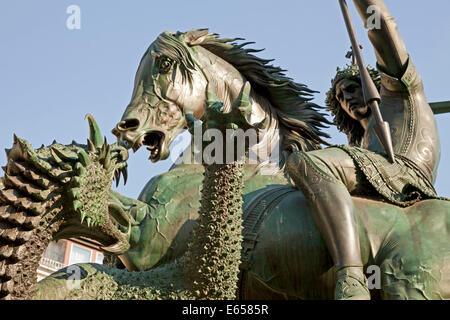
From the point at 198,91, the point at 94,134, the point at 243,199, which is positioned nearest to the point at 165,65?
the point at 198,91

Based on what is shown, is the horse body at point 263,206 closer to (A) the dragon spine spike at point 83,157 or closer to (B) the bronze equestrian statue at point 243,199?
(B) the bronze equestrian statue at point 243,199

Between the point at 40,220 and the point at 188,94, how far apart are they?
1824 millimetres

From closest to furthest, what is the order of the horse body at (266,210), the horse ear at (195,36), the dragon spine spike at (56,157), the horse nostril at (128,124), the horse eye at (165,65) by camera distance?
the dragon spine spike at (56,157) → the horse body at (266,210) → the horse nostril at (128,124) → the horse eye at (165,65) → the horse ear at (195,36)

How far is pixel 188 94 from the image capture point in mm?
5586

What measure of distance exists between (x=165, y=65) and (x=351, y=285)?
211 centimetres

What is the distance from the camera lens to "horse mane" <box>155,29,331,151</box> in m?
5.68

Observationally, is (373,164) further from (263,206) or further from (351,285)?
(351,285)

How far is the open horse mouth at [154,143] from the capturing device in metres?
5.50

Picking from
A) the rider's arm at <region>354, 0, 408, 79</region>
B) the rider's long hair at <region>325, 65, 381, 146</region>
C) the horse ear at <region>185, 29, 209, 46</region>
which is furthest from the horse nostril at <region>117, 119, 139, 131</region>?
the rider's arm at <region>354, 0, 408, 79</region>

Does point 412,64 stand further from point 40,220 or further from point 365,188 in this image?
point 40,220

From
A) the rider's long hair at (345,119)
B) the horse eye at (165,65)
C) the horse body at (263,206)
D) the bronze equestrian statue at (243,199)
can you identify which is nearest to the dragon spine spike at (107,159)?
the bronze equestrian statue at (243,199)

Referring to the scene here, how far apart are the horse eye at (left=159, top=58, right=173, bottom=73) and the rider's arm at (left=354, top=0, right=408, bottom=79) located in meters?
1.32

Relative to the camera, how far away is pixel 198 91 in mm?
5605

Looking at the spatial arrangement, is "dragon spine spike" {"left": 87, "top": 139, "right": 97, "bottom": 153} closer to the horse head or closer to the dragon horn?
the dragon horn
